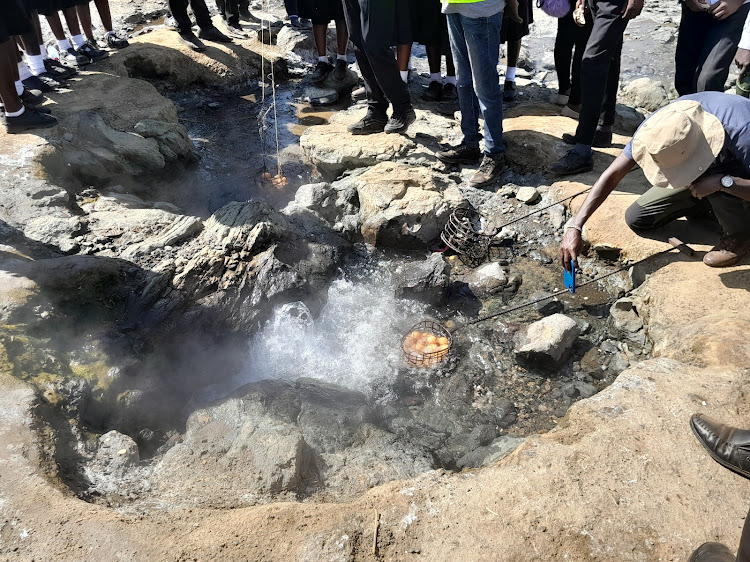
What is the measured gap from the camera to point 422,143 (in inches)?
199

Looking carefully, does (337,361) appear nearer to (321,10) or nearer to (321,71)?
(321,71)

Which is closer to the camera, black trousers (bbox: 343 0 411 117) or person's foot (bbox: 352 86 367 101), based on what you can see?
black trousers (bbox: 343 0 411 117)

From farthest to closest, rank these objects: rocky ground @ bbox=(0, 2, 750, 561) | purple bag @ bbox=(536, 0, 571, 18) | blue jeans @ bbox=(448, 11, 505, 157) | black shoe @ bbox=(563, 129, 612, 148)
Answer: black shoe @ bbox=(563, 129, 612, 148) < purple bag @ bbox=(536, 0, 571, 18) < blue jeans @ bbox=(448, 11, 505, 157) < rocky ground @ bbox=(0, 2, 750, 561)

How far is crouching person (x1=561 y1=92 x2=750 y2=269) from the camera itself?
2674 millimetres

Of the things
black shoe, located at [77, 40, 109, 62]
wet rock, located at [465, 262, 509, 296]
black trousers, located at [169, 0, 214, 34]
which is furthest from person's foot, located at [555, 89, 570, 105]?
black shoe, located at [77, 40, 109, 62]

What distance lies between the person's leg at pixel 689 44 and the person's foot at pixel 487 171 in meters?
1.68

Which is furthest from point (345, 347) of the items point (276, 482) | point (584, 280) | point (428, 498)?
point (584, 280)

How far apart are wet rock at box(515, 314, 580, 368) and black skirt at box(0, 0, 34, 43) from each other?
5.25m

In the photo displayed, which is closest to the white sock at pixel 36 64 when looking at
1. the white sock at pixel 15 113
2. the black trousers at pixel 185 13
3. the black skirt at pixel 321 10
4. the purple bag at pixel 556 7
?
the white sock at pixel 15 113

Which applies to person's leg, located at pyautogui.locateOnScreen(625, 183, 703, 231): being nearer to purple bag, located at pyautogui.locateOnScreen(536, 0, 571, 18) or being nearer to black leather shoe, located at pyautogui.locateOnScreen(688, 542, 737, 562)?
purple bag, located at pyautogui.locateOnScreen(536, 0, 571, 18)

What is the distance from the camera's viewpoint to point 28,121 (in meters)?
4.93

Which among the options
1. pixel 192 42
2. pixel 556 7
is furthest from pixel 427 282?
pixel 192 42

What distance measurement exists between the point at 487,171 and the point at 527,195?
0.44 m

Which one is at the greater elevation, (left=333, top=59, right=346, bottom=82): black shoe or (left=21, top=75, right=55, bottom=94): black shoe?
(left=21, top=75, right=55, bottom=94): black shoe
